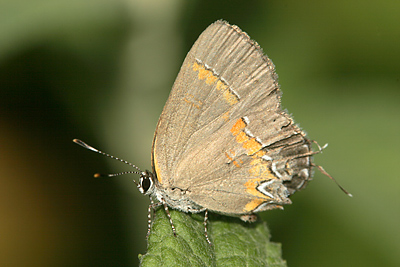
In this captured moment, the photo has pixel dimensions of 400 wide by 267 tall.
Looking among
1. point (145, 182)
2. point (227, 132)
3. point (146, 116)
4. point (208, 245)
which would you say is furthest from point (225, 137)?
point (146, 116)

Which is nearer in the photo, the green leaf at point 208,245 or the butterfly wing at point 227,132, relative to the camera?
the green leaf at point 208,245

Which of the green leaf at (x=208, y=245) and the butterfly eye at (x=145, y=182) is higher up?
the butterfly eye at (x=145, y=182)

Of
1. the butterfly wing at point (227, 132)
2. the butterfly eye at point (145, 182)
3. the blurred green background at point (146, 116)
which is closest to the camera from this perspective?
the butterfly wing at point (227, 132)

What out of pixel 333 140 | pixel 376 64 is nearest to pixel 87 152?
pixel 333 140

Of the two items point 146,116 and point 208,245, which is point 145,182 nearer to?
point 208,245

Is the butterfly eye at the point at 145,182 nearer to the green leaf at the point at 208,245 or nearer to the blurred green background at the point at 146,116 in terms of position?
the green leaf at the point at 208,245

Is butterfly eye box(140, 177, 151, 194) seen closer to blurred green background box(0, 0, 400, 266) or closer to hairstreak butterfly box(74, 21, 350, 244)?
hairstreak butterfly box(74, 21, 350, 244)

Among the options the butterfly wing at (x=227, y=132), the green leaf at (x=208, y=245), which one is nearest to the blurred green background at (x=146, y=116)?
the green leaf at (x=208, y=245)
